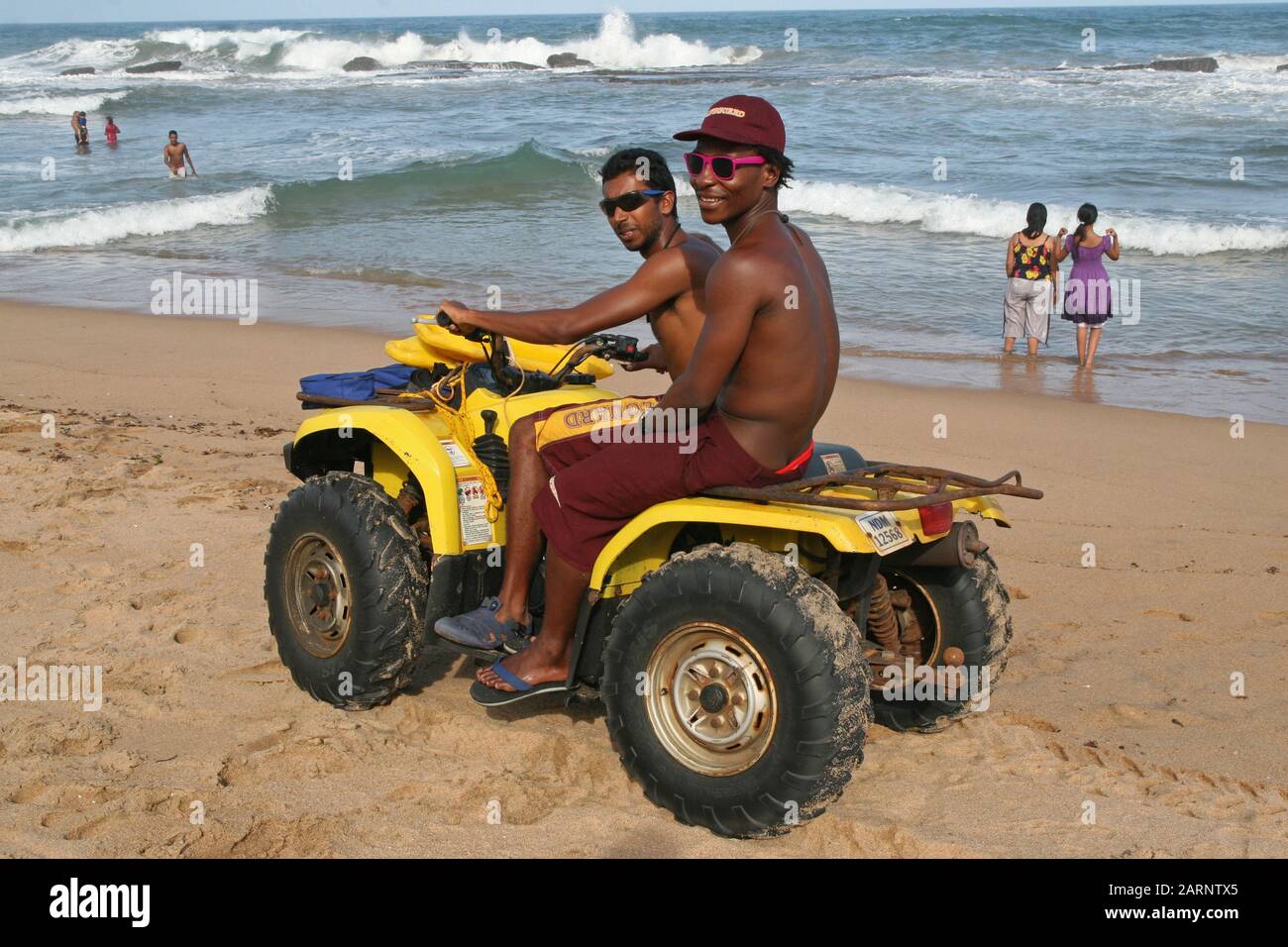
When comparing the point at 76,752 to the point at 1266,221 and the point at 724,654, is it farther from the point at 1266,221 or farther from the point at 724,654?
the point at 1266,221

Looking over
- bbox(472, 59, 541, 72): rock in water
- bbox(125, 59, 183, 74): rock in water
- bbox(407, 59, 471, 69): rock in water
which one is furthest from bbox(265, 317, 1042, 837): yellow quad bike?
bbox(125, 59, 183, 74): rock in water

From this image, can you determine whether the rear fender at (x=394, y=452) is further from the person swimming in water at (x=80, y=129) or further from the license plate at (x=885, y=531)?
the person swimming in water at (x=80, y=129)

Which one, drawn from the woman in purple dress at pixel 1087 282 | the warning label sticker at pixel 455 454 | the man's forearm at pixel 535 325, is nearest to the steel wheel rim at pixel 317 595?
the warning label sticker at pixel 455 454

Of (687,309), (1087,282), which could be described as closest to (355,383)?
(687,309)

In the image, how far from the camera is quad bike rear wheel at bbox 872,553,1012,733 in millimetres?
4512

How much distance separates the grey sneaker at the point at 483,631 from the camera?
15.1 ft

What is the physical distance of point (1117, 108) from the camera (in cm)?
3147

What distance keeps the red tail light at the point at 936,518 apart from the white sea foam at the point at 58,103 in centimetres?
4071

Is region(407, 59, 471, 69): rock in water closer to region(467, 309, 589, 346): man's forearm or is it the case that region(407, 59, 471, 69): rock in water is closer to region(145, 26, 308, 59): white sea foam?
region(145, 26, 308, 59): white sea foam

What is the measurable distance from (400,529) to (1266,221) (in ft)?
54.5

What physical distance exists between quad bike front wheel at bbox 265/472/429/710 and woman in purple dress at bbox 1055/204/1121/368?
8.45 m

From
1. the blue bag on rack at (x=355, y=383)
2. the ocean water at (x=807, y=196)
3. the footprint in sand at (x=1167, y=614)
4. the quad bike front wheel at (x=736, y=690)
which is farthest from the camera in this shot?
the ocean water at (x=807, y=196)

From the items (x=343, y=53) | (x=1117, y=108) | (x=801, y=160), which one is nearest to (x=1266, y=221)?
(x=801, y=160)

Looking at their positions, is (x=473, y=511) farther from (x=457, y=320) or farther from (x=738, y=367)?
(x=738, y=367)
